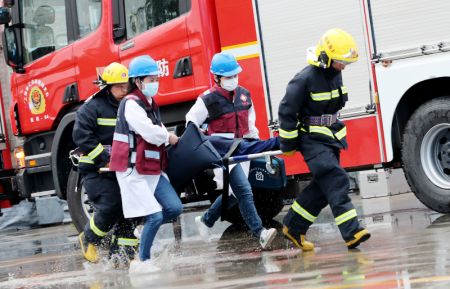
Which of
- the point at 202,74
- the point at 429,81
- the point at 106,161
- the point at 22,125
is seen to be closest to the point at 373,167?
the point at 429,81

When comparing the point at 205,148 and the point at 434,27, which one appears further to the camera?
the point at 434,27

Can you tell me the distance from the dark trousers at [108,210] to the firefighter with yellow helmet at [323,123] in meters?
1.53

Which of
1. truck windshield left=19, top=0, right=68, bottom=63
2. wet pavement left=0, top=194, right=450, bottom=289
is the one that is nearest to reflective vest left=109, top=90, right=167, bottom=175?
wet pavement left=0, top=194, right=450, bottom=289

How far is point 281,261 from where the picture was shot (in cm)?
763

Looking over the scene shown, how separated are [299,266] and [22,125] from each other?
6151 mm

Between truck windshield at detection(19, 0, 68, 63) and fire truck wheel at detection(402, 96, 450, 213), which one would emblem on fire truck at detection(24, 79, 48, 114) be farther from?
fire truck wheel at detection(402, 96, 450, 213)

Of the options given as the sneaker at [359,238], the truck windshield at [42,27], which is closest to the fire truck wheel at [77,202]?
the truck windshield at [42,27]

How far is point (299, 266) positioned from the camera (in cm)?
717

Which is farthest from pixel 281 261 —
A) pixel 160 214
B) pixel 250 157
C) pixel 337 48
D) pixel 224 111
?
pixel 224 111

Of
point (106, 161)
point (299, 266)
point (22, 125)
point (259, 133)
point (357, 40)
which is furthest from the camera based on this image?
point (22, 125)

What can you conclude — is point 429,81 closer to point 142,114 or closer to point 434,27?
point 434,27

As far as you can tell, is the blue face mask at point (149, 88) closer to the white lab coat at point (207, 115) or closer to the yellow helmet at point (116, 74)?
the yellow helmet at point (116, 74)

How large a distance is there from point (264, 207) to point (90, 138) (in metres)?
2.91

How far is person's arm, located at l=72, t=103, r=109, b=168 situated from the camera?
8.70 m
